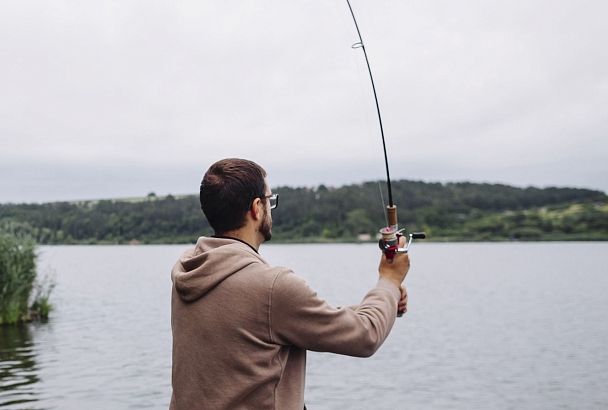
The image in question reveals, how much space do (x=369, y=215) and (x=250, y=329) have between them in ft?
314

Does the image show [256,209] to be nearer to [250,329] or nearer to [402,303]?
[250,329]

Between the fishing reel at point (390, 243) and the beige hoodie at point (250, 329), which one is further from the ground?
the fishing reel at point (390, 243)

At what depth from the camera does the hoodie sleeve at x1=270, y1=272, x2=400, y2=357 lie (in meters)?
2.08

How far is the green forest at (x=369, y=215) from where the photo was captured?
193 ft

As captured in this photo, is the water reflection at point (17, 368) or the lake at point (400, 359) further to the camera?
the lake at point (400, 359)

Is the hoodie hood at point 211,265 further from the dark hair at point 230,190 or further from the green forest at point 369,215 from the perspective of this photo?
the green forest at point 369,215

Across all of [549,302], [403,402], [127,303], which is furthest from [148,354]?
[549,302]

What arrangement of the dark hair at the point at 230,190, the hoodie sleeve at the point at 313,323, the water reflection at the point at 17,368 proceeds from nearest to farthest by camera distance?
the hoodie sleeve at the point at 313,323 < the dark hair at the point at 230,190 < the water reflection at the point at 17,368

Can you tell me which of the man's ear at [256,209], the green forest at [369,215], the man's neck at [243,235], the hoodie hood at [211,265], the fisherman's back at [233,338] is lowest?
the fisherman's back at [233,338]

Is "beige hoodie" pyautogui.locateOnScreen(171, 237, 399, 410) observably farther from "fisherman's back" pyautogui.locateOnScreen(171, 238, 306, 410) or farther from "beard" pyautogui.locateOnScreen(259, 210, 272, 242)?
"beard" pyautogui.locateOnScreen(259, 210, 272, 242)

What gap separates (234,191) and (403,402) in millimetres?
12270

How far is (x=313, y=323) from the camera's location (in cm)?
211

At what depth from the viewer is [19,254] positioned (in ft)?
62.2

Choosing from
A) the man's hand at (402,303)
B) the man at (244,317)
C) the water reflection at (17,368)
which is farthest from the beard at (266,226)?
the water reflection at (17,368)
